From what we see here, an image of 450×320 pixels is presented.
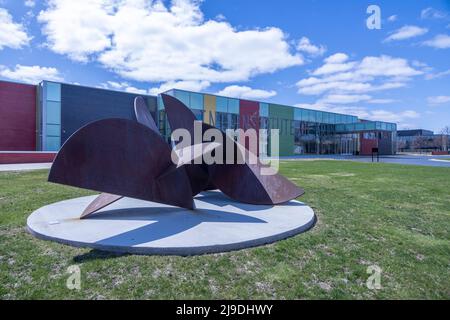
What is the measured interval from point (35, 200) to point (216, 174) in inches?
236

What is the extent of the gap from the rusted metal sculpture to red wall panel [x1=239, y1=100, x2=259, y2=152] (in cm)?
3084

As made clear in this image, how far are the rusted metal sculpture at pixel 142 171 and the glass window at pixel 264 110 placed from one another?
111ft

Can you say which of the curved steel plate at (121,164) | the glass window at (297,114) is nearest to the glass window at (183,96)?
the glass window at (297,114)

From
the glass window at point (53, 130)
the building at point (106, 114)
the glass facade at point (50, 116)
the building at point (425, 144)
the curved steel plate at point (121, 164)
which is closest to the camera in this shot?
the curved steel plate at point (121, 164)

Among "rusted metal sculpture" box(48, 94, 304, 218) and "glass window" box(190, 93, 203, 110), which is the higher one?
"glass window" box(190, 93, 203, 110)

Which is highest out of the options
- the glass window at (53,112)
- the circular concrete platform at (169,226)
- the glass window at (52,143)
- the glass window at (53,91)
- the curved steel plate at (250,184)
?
the glass window at (53,91)

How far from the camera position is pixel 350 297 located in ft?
11.9

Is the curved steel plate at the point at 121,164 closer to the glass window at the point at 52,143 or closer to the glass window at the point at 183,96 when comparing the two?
the glass window at the point at 183,96

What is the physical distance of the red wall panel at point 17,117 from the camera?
29630 mm

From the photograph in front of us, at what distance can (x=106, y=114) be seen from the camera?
105ft

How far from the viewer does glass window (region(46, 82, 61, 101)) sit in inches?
1133

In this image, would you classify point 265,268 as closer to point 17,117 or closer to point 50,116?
point 50,116

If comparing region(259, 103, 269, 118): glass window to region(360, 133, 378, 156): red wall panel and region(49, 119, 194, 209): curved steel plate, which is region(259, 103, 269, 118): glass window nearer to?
region(360, 133, 378, 156): red wall panel

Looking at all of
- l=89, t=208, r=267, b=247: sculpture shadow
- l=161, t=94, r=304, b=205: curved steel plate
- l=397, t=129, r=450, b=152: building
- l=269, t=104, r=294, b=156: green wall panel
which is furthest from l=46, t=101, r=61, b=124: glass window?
l=397, t=129, r=450, b=152: building
